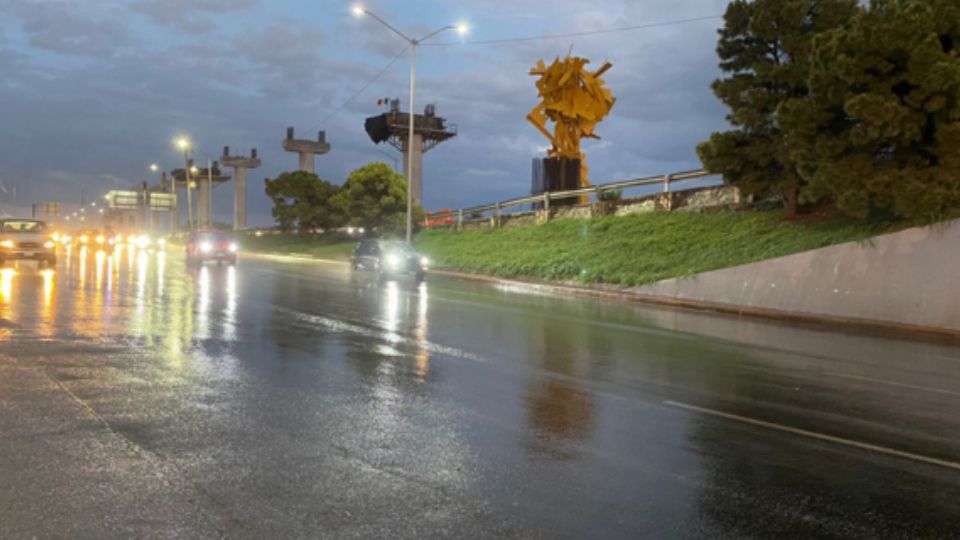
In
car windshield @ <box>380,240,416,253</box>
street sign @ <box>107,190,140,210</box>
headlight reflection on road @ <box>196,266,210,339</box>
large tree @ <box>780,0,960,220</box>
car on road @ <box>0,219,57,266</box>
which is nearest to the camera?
headlight reflection on road @ <box>196,266,210,339</box>

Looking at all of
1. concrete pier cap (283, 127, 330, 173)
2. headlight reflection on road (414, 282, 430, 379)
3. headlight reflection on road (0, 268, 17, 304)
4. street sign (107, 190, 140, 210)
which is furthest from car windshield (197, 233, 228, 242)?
street sign (107, 190, 140, 210)

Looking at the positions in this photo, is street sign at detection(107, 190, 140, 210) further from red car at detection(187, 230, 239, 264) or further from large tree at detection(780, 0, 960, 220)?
large tree at detection(780, 0, 960, 220)

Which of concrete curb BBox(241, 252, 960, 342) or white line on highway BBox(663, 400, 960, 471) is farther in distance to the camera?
concrete curb BBox(241, 252, 960, 342)

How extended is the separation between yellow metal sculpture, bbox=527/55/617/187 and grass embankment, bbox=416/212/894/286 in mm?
8048

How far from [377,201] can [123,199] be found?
6785 cm

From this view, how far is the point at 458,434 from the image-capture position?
5934 millimetres

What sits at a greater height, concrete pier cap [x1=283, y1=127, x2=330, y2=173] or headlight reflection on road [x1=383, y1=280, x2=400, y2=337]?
concrete pier cap [x1=283, y1=127, x2=330, y2=173]

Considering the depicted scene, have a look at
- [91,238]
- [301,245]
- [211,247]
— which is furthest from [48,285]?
[91,238]

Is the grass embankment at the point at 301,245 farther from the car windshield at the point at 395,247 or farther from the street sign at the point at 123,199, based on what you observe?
the street sign at the point at 123,199

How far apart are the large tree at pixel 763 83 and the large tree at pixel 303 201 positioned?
3762cm

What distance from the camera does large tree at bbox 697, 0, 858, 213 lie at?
2180 centimetres

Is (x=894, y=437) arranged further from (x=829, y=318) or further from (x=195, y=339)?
(x=829, y=318)

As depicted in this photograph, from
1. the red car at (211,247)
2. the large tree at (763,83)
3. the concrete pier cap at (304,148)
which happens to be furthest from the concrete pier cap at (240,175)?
the large tree at (763,83)

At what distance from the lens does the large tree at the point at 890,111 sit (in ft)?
54.5
